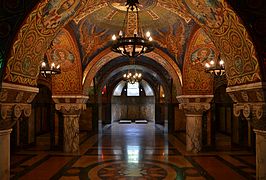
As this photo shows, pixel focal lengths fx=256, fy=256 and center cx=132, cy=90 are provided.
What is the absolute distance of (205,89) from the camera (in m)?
9.86

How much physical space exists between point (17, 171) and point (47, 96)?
6888mm

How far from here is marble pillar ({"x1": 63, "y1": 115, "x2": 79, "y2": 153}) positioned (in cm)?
1030

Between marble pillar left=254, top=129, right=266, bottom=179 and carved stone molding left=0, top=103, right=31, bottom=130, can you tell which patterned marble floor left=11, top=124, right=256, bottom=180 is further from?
carved stone molding left=0, top=103, right=31, bottom=130

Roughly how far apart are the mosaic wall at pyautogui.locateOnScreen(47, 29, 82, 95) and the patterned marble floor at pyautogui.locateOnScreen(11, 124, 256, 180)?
2.58m

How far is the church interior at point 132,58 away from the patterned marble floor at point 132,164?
32 mm

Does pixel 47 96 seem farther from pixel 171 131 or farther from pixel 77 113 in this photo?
pixel 171 131

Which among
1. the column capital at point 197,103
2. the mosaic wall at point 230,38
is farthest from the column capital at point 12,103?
the column capital at point 197,103

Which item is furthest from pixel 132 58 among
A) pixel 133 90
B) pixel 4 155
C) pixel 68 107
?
pixel 133 90

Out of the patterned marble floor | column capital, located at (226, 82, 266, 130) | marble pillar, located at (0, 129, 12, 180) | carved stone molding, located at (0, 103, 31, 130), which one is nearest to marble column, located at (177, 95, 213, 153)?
the patterned marble floor

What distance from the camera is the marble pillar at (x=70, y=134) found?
10.3 m

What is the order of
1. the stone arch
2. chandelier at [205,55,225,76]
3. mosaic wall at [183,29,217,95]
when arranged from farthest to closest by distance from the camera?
the stone arch, mosaic wall at [183,29,217,95], chandelier at [205,55,225,76]

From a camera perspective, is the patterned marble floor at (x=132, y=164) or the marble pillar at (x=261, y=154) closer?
the marble pillar at (x=261, y=154)

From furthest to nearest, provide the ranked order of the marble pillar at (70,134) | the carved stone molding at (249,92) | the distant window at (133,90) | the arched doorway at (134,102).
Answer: the distant window at (133,90) < the arched doorway at (134,102) < the marble pillar at (70,134) < the carved stone molding at (249,92)

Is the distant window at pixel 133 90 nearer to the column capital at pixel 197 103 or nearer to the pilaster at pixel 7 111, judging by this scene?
the column capital at pixel 197 103
